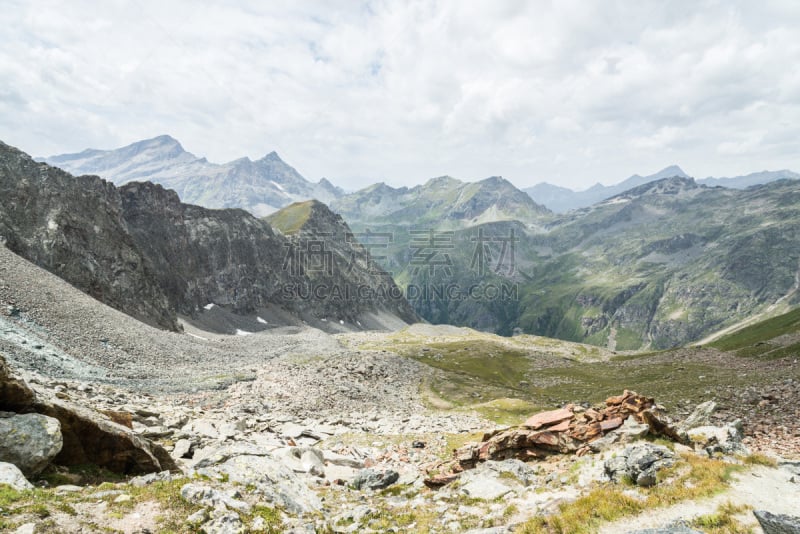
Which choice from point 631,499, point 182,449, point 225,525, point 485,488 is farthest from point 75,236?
point 631,499

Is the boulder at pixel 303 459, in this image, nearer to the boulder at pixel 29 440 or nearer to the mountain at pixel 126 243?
the boulder at pixel 29 440

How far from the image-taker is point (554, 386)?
9069 centimetres

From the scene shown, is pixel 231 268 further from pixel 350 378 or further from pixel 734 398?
pixel 734 398

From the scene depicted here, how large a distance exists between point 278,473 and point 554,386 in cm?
8306

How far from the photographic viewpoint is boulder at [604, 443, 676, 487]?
18000 mm

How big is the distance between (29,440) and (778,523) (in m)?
26.6

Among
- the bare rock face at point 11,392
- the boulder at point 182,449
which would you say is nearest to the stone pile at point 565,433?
the boulder at point 182,449

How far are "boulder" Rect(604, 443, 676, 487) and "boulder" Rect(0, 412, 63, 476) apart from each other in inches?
973

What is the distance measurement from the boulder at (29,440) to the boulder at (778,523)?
25.6 metres

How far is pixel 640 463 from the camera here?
1886 cm

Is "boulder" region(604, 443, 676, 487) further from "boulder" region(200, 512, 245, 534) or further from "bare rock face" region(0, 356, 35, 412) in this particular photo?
"bare rock face" region(0, 356, 35, 412)

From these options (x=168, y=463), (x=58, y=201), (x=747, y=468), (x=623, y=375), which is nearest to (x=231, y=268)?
(x=58, y=201)

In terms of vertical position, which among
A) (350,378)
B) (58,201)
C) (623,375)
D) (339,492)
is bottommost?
(623,375)

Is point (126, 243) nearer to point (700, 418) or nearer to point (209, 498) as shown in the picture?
point (209, 498)
